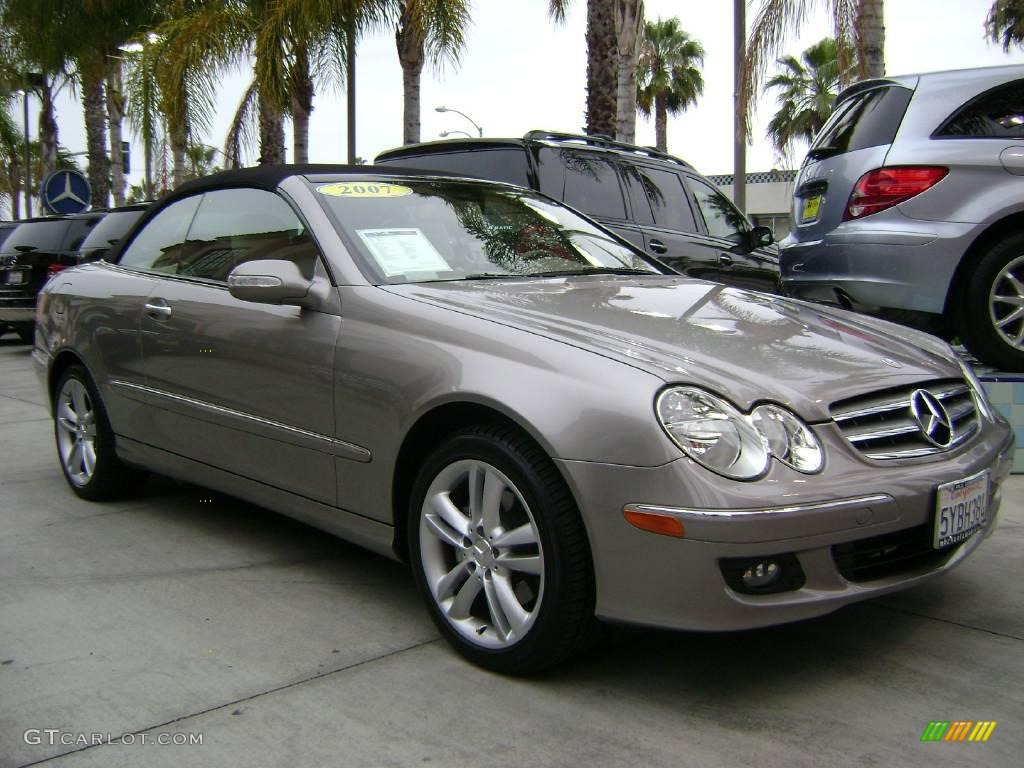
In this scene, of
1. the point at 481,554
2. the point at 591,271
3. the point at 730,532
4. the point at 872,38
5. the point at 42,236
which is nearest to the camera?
the point at 730,532

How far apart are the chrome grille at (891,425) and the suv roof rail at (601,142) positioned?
4472 millimetres

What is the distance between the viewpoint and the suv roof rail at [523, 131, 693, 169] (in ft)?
23.7

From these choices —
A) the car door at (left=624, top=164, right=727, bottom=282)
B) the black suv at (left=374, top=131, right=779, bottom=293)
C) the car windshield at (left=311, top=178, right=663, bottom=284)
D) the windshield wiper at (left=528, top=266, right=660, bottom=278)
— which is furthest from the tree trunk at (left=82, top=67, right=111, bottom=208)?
A: the windshield wiper at (left=528, top=266, right=660, bottom=278)

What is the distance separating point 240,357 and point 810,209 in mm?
3556

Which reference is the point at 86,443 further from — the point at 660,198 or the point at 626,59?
the point at 626,59

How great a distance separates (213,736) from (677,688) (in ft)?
4.04

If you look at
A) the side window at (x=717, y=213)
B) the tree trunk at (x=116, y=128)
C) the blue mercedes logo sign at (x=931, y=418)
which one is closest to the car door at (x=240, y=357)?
the blue mercedes logo sign at (x=931, y=418)

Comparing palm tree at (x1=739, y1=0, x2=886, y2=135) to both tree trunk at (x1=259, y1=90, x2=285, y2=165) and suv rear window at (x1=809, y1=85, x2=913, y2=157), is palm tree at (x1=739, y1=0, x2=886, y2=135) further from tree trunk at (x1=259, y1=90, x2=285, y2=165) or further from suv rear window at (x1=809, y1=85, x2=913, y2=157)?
tree trunk at (x1=259, y1=90, x2=285, y2=165)

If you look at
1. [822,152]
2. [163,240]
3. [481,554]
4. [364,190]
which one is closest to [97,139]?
[163,240]

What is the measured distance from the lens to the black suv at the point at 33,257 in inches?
521

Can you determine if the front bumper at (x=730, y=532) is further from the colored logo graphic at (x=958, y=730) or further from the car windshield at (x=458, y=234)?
the car windshield at (x=458, y=234)

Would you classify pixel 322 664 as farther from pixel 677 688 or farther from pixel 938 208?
pixel 938 208

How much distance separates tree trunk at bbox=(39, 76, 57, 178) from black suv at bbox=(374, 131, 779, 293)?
2639 centimetres

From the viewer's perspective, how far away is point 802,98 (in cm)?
3534
